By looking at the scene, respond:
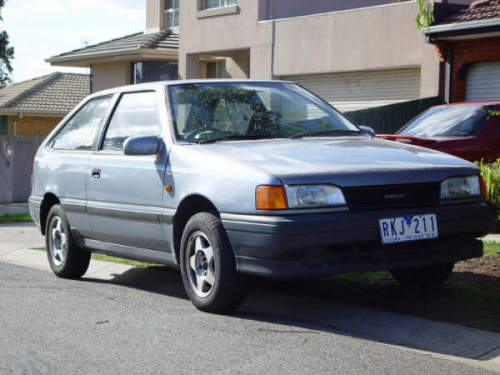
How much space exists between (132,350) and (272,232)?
1129 millimetres

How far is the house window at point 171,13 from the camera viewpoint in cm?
3055

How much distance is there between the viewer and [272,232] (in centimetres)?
588

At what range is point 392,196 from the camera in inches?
243

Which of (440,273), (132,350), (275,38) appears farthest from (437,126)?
(275,38)

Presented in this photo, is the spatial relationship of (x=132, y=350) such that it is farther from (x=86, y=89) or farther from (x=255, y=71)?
(x=86, y=89)

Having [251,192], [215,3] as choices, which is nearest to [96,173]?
[251,192]

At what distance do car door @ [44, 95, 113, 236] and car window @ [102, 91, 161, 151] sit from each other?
0.64 ft

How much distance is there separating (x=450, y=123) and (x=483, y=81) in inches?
296

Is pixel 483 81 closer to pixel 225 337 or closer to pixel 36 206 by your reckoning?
pixel 36 206

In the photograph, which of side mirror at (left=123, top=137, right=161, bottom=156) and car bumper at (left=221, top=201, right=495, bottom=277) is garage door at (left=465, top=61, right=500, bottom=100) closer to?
side mirror at (left=123, top=137, right=161, bottom=156)

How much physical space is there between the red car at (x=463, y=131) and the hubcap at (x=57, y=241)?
4.81 m

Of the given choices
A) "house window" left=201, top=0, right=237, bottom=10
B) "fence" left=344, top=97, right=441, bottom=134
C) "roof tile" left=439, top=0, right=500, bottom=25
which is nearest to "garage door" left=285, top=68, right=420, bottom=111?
"roof tile" left=439, top=0, right=500, bottom=25

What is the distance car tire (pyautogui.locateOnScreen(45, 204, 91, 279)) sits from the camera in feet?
27.9

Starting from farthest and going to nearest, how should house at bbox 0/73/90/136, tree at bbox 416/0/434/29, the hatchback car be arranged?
house at bbox 0/73/90/136 → tree at bbox 416/0/434/29 → the hatchback car
